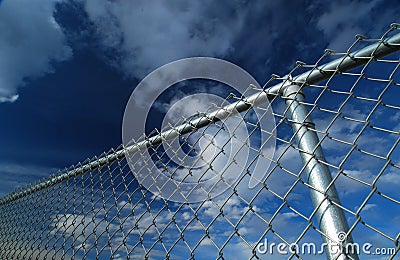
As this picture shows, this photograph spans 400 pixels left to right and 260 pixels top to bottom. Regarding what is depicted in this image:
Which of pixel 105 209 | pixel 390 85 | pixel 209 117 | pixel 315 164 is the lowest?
pixel 315 164

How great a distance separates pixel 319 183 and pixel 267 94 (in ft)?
2.13

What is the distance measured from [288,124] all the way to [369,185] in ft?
1.72

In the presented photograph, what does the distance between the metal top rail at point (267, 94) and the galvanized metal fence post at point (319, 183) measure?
0.30ft

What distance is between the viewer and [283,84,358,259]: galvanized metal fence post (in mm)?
1160

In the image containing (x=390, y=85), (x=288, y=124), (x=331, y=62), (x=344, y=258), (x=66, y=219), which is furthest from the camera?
(x=66, y=219)

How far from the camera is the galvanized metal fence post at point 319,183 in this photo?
1.16 metres

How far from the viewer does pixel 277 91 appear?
167cm

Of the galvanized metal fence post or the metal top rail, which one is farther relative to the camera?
the metal top rail

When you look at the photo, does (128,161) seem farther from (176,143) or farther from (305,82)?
(305,82)

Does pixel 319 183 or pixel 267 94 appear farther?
pixel 267 94

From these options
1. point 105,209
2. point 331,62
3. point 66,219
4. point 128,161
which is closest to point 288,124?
point 331,62

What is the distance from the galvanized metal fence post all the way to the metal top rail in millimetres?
93

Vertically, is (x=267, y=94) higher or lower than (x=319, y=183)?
higher

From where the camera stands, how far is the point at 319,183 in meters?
1.29
